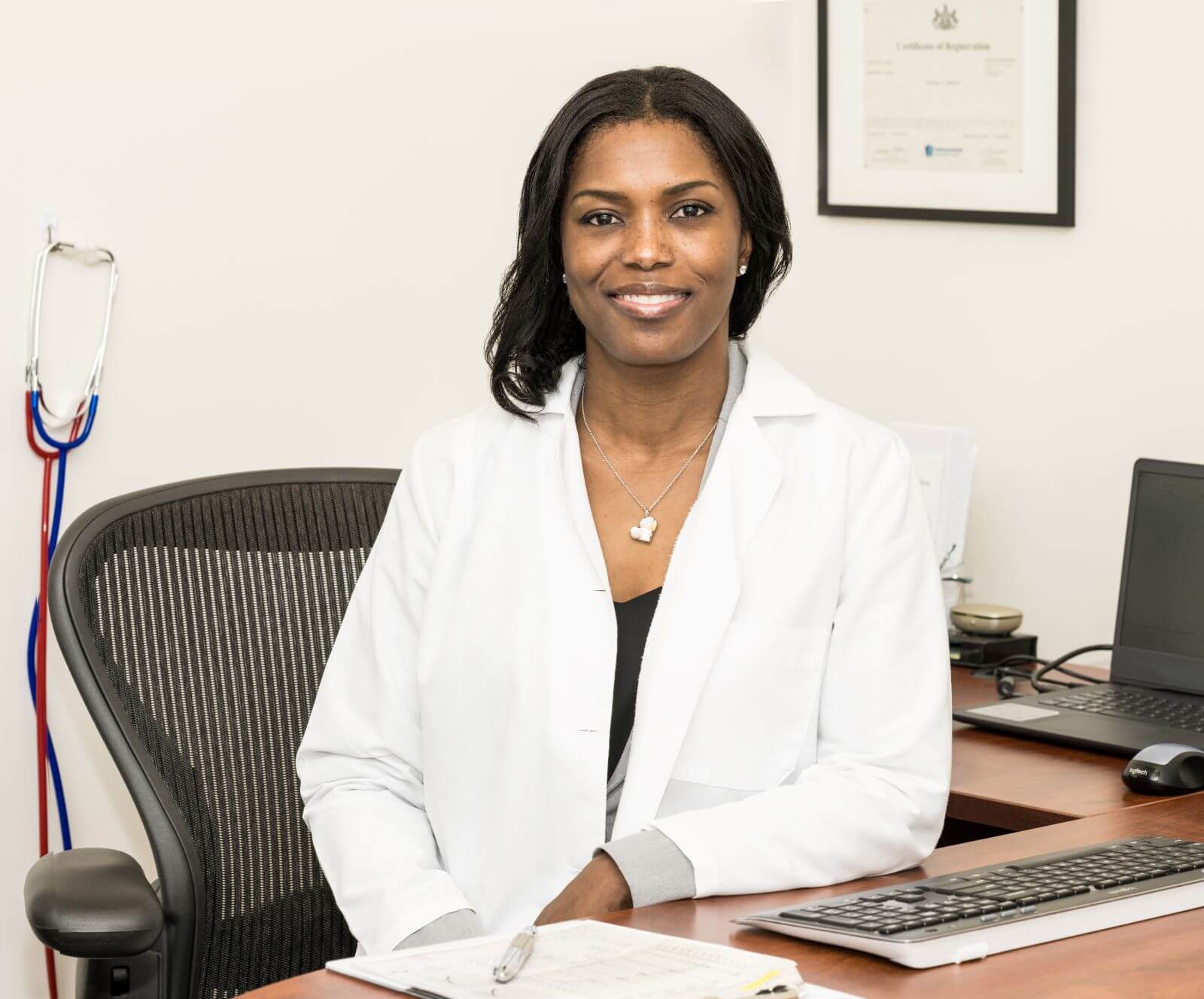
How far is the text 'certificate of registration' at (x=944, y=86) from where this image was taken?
2.62 meters

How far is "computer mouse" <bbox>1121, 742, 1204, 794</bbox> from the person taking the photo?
1751mm

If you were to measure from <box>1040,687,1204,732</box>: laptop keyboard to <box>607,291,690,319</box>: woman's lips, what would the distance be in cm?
86

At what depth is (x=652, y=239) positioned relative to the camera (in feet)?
5.33

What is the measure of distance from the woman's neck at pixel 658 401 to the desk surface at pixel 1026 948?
1.65 feet

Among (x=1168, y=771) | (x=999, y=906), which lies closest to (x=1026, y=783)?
(x=1168, y=771)

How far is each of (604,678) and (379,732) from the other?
0.78 ft

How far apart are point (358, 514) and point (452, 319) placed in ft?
2.55

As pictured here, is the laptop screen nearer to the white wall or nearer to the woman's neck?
the white wall

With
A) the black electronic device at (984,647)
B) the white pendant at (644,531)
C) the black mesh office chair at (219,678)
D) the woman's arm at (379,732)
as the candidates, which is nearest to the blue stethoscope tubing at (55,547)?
the black mesh office chair at (219,678)

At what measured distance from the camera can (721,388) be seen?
1742 mm

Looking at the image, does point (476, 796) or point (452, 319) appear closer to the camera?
point (476, 796)

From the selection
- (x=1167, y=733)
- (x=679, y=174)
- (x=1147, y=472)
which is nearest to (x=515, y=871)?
(x=679, y=174)

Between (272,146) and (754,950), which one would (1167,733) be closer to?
(754,950)

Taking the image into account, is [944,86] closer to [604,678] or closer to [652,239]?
[652,239]
